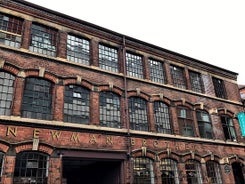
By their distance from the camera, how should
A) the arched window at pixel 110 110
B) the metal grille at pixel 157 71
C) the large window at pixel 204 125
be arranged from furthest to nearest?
the large window at pixel 204 125 → the metal grille at pixel 157 71 → the arched window at pixel 110 110

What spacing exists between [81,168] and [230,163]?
997 centimetres

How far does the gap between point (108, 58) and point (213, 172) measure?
982 centimetres

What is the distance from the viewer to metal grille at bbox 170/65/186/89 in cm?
1684

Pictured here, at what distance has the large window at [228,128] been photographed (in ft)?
57.8

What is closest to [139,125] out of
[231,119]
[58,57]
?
[58,57]

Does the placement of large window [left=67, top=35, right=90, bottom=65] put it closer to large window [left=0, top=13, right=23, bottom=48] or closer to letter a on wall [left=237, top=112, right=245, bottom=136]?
large window [left=0, top=13, right=23, bottom=48]

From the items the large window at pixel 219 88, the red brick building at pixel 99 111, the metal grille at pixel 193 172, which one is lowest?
the metal grille at pixel 193 172

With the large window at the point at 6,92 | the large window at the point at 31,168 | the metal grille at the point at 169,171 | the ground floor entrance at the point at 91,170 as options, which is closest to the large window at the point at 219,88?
the metal grille at the point at 169,171

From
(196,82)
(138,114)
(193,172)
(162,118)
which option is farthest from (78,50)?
(193,172)

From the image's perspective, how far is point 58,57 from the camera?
1225 centimetres

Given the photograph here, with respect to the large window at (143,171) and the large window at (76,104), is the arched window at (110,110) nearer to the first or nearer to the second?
the large window at (76,104)

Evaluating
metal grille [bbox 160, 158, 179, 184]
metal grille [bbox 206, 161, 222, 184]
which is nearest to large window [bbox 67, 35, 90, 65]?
metal grille [bbox 160, 158, 179, 184]

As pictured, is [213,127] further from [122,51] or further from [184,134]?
[122,51]

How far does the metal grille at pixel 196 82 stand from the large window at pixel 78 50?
27.4ft
